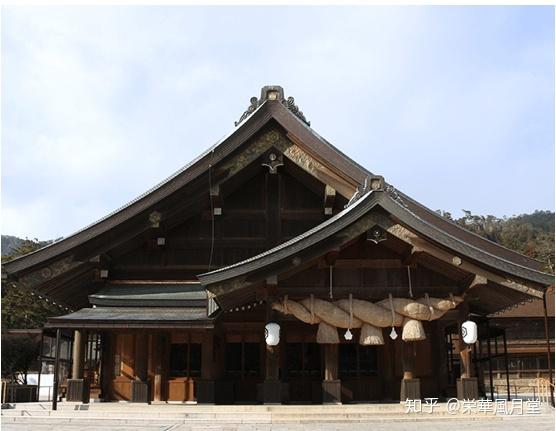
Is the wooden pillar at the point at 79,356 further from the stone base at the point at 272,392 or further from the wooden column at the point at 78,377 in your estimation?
the stone base at the point at 272,392

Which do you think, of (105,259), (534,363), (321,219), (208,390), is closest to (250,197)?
(321,219)

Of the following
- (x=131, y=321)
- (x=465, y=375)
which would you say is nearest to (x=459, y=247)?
(x=465, y=375)

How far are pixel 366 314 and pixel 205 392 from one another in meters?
4.08

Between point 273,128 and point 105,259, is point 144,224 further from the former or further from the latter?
point 273,128

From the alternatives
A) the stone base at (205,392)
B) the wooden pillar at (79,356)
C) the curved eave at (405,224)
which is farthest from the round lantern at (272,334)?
the wooden pillar at (79,356)

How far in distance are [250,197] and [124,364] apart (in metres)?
5.37

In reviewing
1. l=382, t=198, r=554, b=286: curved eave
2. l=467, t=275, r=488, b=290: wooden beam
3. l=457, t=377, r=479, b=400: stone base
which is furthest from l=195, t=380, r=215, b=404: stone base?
l=467, t=275, r=488, b=290: wooden beam

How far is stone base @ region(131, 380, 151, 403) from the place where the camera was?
13.4 m

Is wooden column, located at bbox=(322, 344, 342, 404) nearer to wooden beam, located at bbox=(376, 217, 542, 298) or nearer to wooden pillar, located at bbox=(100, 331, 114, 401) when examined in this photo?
wooden beam, located at bbox=(376, 217, 542, 298)

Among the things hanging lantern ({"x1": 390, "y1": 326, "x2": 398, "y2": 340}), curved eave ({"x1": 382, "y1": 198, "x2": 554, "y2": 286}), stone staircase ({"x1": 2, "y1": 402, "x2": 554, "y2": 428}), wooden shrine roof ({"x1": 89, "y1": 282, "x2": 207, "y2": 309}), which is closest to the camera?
stone staircase ({"x1": 2, "y1": 402, "x2": 554, "y2": 428})

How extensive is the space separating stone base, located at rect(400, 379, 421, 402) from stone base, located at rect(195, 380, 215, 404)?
4224 millimetres

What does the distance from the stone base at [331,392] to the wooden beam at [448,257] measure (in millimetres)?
3316

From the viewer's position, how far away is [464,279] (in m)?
12.6

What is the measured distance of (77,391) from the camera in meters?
13.3
